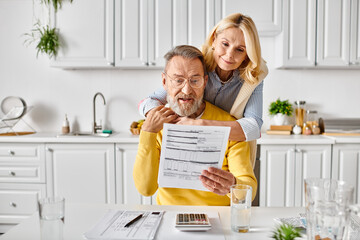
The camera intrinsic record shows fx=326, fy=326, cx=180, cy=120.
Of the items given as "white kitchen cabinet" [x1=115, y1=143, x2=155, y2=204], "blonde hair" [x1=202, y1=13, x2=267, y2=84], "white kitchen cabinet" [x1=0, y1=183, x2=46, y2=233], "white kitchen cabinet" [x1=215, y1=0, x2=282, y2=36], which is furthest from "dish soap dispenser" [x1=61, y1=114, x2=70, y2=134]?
"blonde hair" [x1=202, y1=13, x2=267, y2=84]

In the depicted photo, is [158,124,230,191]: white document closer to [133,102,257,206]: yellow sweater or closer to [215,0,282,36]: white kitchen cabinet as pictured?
[133,102,257,206]: yellow sweater

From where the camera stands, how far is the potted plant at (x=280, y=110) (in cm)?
338

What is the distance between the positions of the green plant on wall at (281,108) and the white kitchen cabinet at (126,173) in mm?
1479

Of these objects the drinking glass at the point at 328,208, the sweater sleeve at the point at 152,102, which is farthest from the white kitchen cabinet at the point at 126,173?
the drinking glass at the point at 328,208

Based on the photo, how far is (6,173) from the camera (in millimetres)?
3084

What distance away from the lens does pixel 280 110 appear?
3385mm

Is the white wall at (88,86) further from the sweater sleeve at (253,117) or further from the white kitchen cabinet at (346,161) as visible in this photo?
the sweater sleeve at (253,117)

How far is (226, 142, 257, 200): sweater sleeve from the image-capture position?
152 centimetres

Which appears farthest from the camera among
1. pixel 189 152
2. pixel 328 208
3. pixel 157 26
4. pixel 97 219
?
pixel 157 26

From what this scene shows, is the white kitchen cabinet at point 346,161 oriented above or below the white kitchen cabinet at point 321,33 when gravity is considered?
below

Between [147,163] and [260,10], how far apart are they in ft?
7.27

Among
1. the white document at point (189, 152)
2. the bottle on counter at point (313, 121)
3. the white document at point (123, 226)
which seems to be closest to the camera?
the white document at point (123, 226)

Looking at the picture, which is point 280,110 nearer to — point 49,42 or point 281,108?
point 281,108

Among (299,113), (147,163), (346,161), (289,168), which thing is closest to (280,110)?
(299,113)
